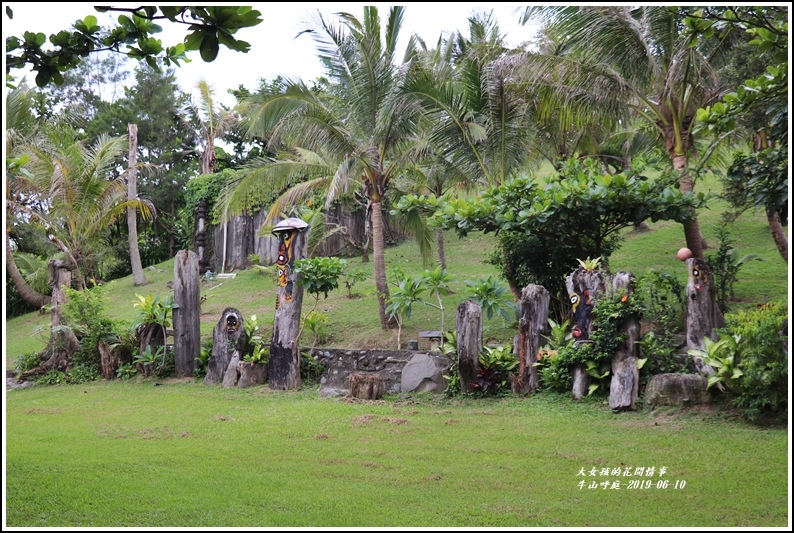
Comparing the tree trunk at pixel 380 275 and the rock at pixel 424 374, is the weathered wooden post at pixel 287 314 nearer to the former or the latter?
the rock at pixel 424 374

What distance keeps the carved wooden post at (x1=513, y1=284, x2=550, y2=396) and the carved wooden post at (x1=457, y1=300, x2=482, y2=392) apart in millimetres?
566

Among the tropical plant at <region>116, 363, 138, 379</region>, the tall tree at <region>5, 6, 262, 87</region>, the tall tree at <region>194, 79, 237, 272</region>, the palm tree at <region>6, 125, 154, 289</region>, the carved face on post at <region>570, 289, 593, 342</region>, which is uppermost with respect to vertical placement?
the tall tree at <region>194, 79, 237, 272</region>

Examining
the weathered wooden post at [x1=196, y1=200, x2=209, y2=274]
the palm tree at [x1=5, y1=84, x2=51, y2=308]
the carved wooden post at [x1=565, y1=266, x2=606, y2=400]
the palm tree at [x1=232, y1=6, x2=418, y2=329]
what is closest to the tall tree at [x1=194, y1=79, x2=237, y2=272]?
the weathered wooden post at [x1=196, y1=200, x2=209, y2=274]

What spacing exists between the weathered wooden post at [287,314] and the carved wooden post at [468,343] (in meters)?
2.83

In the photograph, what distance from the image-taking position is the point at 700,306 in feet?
29.6

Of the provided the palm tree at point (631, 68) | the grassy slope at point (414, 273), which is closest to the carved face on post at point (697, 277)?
the palm tree at point (631, 68)

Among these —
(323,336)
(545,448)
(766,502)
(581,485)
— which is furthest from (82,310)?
(766,502)

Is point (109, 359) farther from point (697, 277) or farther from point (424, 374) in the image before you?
point (697, 277)

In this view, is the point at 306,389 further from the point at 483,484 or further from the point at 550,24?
the point at 550,24

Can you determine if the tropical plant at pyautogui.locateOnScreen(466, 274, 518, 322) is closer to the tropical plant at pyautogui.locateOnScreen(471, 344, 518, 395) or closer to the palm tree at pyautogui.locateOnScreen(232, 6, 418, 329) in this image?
the tropical plant at pyautogui.locateOnScreen(471, 344, 518, 395)

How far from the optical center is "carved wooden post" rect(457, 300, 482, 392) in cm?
963

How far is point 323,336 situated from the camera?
13625 mm

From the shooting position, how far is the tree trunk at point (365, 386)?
986 cm

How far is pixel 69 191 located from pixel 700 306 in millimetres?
14581
